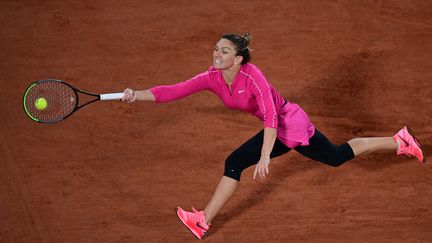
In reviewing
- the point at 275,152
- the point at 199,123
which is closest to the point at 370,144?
the point at 275,152

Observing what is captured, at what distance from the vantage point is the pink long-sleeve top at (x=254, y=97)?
5.45 m

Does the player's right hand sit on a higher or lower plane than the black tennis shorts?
higher

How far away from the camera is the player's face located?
17.8 feet

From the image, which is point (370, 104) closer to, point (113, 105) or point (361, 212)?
point (361, 212)

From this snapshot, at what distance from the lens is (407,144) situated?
20.5ft

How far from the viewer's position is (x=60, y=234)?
603 centimetres

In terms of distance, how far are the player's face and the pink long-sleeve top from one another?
0.13 metres

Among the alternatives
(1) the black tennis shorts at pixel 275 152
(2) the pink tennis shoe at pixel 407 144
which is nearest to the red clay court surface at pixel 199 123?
(2) the pink tennis shoe at pixel 407 144

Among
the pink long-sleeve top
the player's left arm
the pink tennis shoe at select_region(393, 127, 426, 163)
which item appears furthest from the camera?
the pink tennis shoe at select_region(393, 127, 426, 163)

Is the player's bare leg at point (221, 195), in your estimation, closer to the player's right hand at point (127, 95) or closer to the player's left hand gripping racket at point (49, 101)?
the player's right hand at point (127, 95)

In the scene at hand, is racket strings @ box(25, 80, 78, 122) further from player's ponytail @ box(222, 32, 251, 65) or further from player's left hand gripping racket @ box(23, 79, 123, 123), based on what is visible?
player's ponytail @ box(222, 32, 251, 65)

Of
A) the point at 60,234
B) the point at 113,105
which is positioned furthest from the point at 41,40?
Answer: the point at 60,234

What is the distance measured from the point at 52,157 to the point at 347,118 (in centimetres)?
275

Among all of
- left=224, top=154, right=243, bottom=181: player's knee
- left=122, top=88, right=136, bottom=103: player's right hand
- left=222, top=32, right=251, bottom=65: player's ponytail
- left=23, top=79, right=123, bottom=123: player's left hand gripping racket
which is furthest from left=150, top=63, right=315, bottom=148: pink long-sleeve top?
left=23, top=79, right=123, bottom=123: player's left hand gripping racket
